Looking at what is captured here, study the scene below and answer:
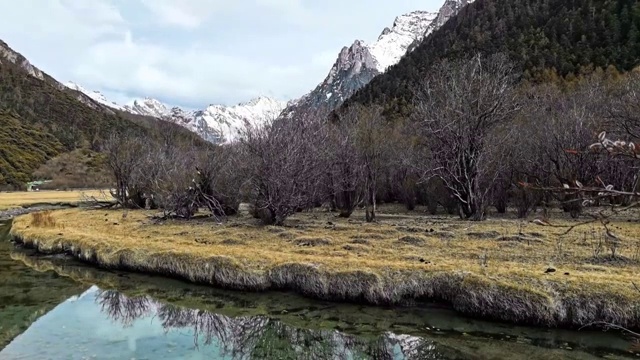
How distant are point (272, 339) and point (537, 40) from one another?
113 meters

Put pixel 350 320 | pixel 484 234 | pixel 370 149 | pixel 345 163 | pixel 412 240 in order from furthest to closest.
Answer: pixel 345 163 < pixel 370 149 < pixel 484 234 < pixel 412 240 < pixel 350 320

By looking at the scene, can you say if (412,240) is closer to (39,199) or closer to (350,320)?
(350,320)

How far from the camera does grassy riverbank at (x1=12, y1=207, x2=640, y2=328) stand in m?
14.7

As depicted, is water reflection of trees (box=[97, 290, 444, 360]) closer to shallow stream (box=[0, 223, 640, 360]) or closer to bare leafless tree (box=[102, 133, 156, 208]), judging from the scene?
shallow stream (box=[0, 223, 640, 360])

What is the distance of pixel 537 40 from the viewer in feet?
357

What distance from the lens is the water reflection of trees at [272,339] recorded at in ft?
43.1

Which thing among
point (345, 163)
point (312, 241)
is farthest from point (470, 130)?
point (312, 241)

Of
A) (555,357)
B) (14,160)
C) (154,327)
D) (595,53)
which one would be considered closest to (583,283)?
(555,357)

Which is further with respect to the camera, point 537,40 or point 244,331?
point 537,40

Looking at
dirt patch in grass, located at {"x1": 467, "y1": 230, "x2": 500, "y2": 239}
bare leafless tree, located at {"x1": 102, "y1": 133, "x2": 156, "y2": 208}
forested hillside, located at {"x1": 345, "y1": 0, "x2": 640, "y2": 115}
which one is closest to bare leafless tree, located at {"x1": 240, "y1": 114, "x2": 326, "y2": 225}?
dirt patch in grass, located at {"x1": 467, "y1": 230, "x2": 500, "y2": 239}

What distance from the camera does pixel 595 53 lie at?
94750 millimetres

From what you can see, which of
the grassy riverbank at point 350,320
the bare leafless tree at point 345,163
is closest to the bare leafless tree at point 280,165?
the bare leafless tree at point 345,163

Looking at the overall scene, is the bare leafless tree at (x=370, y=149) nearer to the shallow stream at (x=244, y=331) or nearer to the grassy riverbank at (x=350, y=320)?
the grassy riverbank at (x=350, y=320)

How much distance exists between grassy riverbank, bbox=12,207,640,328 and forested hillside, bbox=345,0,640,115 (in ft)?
210
